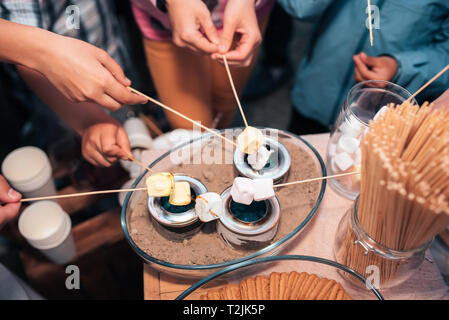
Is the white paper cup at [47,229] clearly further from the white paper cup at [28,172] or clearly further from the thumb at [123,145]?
the thumb at [123,145]

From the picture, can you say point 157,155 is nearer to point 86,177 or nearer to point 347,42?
point 86,177

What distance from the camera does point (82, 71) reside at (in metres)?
0.76

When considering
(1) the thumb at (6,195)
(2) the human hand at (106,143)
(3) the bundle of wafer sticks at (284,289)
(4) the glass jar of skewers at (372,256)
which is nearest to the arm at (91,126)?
(2) the human hand at (106,143)

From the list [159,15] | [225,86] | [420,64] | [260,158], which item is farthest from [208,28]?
[420,64]

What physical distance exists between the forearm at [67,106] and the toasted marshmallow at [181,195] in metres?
0.40

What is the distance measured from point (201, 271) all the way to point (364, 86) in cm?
59

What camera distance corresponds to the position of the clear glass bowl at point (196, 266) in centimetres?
70

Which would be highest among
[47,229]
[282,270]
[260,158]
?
[260,158]

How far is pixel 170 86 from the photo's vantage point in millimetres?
1288

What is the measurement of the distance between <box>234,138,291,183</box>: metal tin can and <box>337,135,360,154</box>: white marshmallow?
0.13 metres

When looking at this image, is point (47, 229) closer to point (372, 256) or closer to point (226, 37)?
point (226, 37)

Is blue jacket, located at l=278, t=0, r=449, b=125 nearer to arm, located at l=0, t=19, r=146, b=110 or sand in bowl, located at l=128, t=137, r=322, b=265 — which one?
sand in bowl, located at l=128, t=137, r=322, b=265

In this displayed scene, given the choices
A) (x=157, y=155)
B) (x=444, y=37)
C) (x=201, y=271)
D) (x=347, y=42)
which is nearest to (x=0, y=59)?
(x=157, y=155)

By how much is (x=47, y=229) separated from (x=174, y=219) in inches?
19.0
